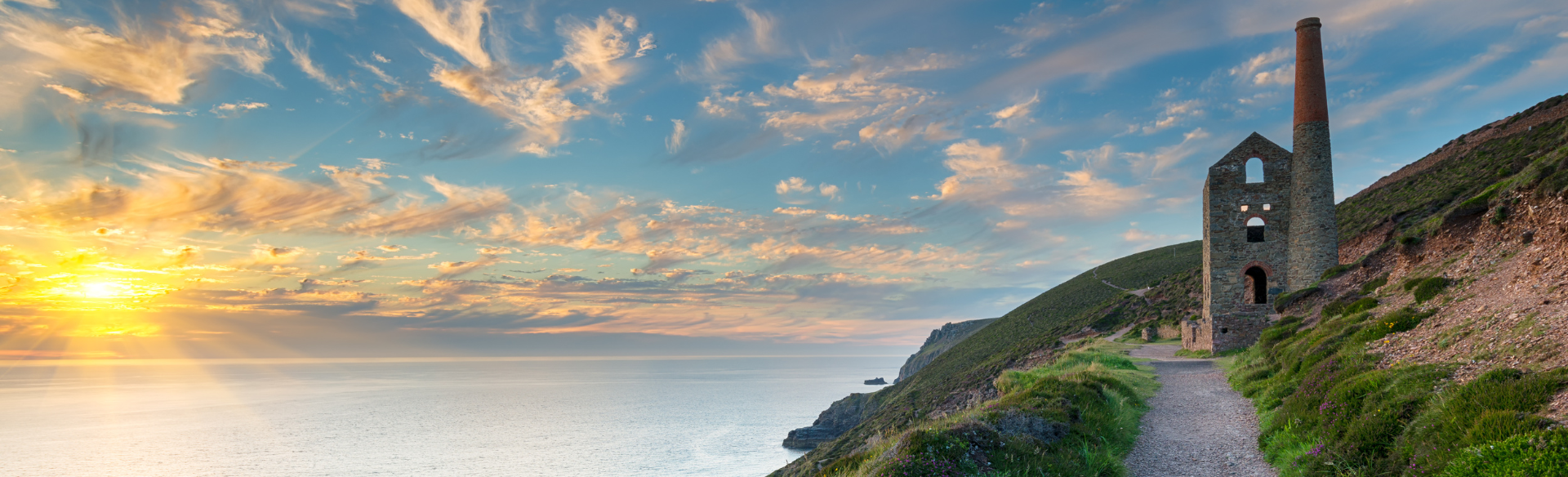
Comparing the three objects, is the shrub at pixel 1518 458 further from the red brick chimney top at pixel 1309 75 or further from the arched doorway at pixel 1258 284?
the red brick chimney top at pixel 1309 75

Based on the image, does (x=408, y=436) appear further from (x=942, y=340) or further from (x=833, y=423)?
(x=942, y=340)

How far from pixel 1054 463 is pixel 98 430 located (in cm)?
14885

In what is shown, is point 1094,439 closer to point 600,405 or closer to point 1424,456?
point 1424,456

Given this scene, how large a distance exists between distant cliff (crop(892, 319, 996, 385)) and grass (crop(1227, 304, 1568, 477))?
109032mm

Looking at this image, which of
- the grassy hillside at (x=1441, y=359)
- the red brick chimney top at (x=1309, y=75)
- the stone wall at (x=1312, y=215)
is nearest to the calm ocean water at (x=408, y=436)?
the stone wall at (x=1312, y=215)

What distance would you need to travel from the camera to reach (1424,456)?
26.0ft

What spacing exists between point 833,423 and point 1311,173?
198 feet

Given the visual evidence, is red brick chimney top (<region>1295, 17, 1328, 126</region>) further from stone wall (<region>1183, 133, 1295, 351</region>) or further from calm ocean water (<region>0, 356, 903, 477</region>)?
calm ocean water (<region>0, 356, 903, 477</region>)

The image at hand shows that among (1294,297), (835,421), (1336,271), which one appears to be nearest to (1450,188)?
(1336,271)

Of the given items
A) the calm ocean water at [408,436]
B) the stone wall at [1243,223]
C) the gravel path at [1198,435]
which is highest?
the stone wall at [1243,223]

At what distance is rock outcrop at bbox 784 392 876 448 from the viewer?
81875mm

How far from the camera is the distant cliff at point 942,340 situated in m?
124

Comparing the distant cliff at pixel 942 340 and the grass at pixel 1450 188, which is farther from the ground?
the grass at pixel 1450 188

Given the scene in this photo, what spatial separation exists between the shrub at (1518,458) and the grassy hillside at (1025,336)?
72.6 ft
